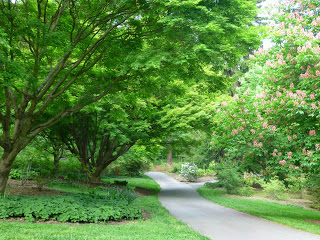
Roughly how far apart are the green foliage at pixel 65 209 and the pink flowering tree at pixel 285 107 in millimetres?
4538

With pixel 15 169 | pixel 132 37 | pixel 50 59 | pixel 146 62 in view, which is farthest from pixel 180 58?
pixel 15 169

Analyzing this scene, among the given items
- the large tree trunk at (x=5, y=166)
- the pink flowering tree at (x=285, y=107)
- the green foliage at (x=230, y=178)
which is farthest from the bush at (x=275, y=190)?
the large tree trunk at (x=5, y=166)

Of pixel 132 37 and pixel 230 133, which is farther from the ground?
pixel 132 37

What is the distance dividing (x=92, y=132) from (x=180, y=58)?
11658 millimetres

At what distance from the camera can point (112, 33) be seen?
815 centimetres

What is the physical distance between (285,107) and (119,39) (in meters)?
5.39

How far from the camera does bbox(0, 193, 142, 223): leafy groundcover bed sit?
6.71 m

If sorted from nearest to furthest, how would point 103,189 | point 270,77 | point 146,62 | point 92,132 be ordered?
point 146,62
point 270,77
point 103,189
point 92,132

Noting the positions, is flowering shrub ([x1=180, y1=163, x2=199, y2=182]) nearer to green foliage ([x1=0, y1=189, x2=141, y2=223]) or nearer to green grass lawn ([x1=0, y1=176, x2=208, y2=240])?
green foliage ([x1=0, y1=189, x2=141, y2=223])

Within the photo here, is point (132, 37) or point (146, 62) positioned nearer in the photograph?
point (146, 62)

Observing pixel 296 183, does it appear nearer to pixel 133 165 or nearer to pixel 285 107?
pixel 285 107

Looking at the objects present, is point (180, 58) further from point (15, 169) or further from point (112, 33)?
point (15, 169)

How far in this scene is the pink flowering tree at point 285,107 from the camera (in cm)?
776

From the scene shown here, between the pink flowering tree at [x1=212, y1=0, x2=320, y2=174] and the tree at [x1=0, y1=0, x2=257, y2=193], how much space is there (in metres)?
1.54
